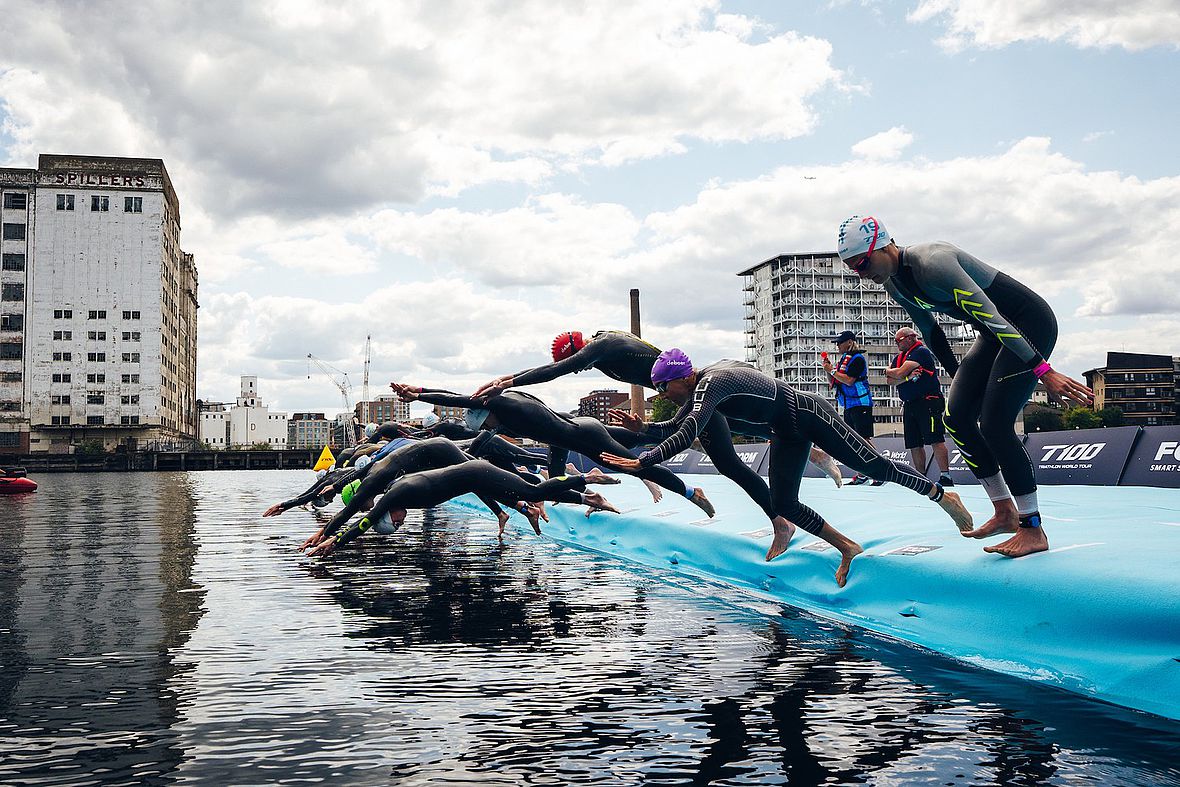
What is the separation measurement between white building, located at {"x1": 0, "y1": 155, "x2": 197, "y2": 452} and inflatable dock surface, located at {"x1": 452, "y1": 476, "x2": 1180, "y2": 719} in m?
114

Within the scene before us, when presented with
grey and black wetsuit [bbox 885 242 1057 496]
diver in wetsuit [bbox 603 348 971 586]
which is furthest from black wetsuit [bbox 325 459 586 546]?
grey and black wetsuit [bbox 885 242 1057 496]

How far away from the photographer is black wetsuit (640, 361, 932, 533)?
26.4ft

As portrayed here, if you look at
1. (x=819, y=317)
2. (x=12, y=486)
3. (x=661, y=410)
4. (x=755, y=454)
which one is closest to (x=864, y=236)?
(x=755, y=454)

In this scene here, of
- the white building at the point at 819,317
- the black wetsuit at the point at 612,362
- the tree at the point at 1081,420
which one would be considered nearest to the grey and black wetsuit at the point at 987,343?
the black wetsuit at the point at 612,362

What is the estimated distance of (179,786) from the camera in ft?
11.9

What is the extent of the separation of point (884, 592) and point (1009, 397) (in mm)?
1890

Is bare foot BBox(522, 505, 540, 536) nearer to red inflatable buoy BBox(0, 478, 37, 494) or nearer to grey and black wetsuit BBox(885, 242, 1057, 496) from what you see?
grey and black wetsuit BBox(885, 242, 1057, 496)

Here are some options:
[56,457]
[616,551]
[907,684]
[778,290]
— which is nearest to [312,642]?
[907,684]

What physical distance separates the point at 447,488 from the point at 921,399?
649 centimetres

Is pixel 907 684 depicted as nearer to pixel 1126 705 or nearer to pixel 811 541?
pixel 1126 705

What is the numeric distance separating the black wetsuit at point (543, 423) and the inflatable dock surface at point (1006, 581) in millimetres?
1469

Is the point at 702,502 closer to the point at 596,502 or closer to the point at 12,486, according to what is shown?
the point at 596,502

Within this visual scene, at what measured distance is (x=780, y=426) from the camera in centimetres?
842

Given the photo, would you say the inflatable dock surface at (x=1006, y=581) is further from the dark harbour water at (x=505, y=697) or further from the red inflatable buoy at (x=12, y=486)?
the red inflatable buoy at (x=12, y=486)
